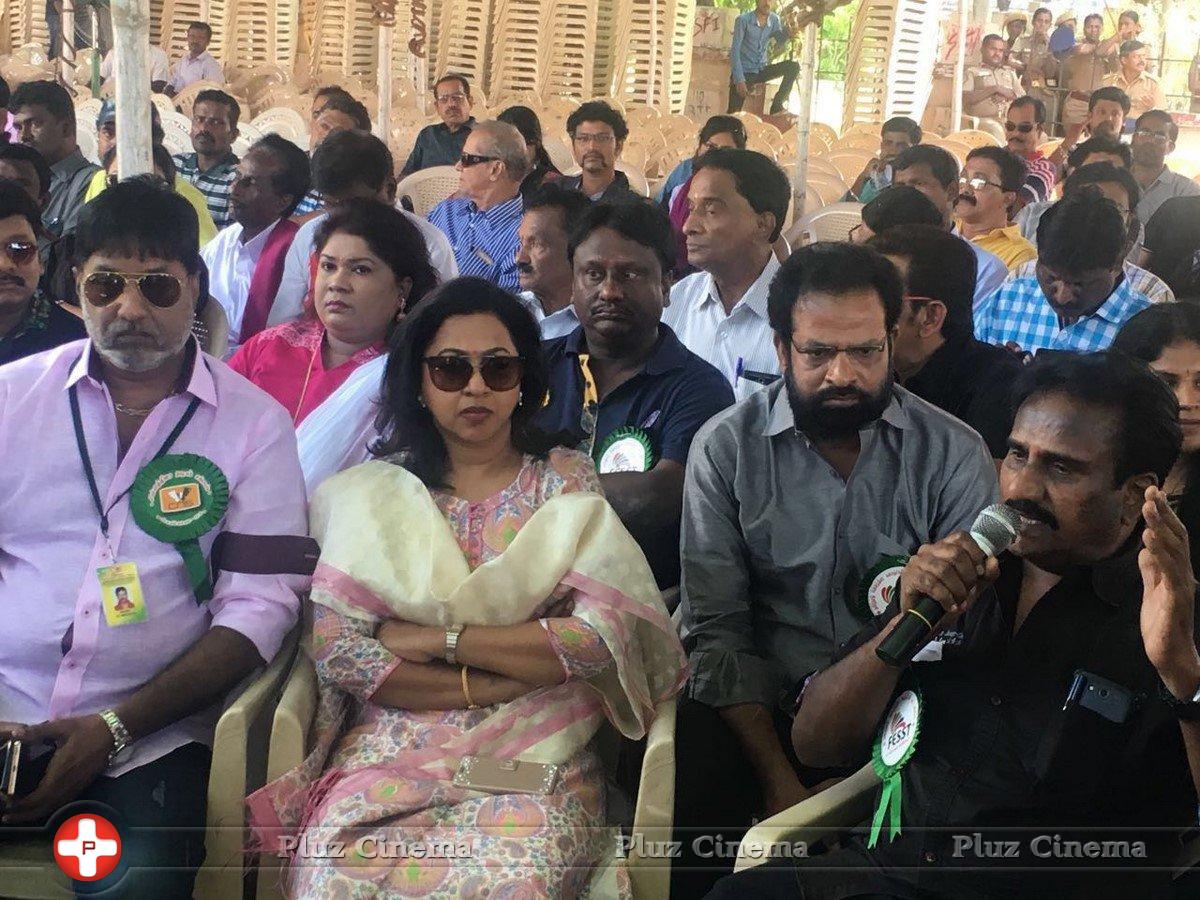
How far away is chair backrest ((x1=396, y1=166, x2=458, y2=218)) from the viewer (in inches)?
306

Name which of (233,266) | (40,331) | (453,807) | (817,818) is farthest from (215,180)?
(817,818)

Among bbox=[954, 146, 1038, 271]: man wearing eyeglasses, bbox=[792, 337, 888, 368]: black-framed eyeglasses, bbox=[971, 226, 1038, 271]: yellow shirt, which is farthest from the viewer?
bbox=[954, 146, 1038, 271]: man wearing eyeglasses

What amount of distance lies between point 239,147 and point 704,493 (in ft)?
28.2

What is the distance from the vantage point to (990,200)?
6.37 m

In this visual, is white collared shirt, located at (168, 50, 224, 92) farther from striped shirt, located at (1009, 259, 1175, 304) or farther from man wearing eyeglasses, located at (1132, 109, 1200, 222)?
striped shirt, located at (1009, 259, 1175, 304)

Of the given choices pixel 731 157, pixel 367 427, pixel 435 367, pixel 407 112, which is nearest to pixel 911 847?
pixel 435 367

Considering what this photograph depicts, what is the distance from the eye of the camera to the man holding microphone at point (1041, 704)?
81.6 inches

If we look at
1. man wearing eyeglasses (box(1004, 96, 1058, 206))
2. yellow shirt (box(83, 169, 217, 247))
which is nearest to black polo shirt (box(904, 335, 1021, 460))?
yellow shirt (box(83, 169, 217, 247))

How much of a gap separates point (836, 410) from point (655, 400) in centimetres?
74

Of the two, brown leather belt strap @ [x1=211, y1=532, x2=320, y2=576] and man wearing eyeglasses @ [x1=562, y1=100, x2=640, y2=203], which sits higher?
man wearing eyeglasses @ [x1=562, y1=100, x2=640, y2=203]

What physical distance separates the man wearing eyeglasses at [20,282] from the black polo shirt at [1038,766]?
7.57ft

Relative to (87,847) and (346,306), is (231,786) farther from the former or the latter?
(346,306)

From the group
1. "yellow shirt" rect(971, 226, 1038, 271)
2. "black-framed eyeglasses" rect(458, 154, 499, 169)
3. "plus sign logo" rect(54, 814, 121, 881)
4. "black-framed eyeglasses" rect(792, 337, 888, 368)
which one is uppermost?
"black-framed eyeglasses" rect(458, 154, 499, 169)

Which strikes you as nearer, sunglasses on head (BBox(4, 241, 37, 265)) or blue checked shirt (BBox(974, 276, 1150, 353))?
sunglasses on head (BBox(4, 241, 37, 265))
